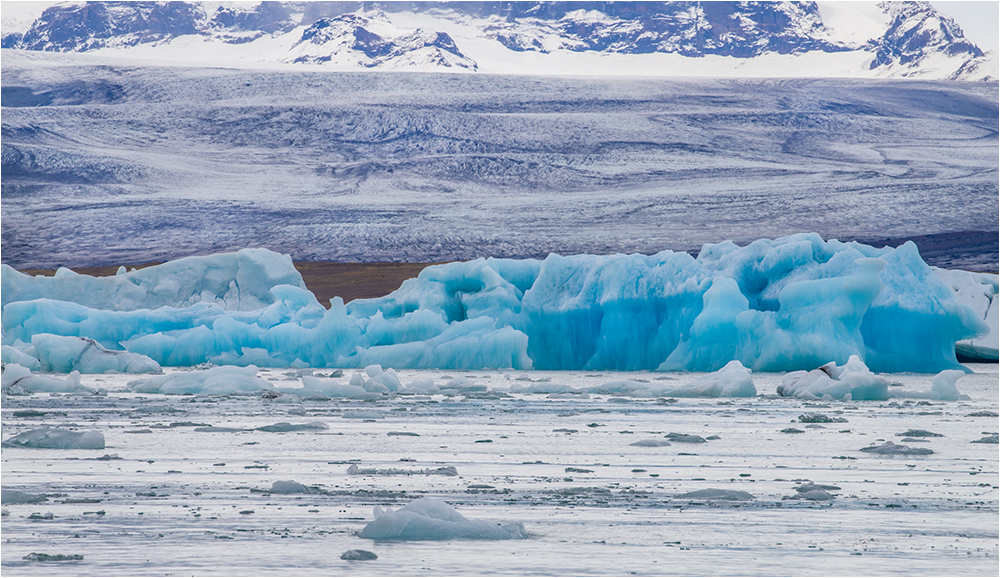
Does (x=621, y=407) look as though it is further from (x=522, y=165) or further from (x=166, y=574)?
(x=522, y=165)

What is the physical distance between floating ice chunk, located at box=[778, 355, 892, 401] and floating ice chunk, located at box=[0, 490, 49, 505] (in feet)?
20.0

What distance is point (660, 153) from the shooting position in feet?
152

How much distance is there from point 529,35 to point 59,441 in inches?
3672

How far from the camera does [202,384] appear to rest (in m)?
8.99

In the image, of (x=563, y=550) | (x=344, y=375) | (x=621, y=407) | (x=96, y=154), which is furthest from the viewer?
(x=96, y=154)

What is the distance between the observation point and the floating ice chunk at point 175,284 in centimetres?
1440

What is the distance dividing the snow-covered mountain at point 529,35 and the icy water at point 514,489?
3062 inches

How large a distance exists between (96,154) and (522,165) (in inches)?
633

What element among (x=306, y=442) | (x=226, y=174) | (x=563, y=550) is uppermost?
(x=563, y=550)

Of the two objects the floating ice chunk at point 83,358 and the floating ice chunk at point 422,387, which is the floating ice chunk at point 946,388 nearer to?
the floating ice chunk at point 422,387

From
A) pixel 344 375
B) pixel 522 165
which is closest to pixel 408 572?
pixel 344 375

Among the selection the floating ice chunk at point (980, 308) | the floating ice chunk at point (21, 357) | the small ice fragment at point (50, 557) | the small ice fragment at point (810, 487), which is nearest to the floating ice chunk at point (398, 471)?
the small ice fragment at point (810, 487)

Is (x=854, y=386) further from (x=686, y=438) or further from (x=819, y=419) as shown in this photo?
(x=686, y=438)

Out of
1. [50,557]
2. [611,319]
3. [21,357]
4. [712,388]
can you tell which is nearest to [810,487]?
[50,557]
